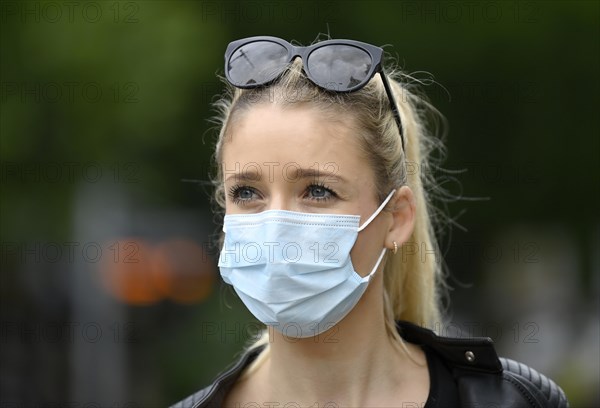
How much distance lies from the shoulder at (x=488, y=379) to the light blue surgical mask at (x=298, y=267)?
1.42 ft

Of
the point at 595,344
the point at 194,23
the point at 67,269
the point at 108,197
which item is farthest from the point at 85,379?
the point at 595,344

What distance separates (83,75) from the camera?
9172 mm

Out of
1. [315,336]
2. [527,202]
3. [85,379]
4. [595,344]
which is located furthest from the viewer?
[527,202]

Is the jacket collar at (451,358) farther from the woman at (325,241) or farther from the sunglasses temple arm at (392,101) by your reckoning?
the sunglasses temple arm at (392,101)

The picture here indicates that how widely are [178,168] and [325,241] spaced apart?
24.3ft

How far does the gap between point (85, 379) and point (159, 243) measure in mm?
2211

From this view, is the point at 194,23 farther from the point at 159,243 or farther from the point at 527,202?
the point at 527,202

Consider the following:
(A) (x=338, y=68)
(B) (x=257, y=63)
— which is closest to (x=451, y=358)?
(A) (x=338, y=68)

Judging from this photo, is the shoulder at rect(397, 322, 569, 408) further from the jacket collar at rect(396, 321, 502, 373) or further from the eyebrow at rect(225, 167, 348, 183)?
the eyebrow at rect(225, 167, 348, 183)

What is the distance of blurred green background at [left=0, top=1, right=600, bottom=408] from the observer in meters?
9.02

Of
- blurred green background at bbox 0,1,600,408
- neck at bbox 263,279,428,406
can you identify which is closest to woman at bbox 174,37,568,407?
neck at bbox 263,279,428,406

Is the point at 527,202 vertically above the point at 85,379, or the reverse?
the point at 527,202

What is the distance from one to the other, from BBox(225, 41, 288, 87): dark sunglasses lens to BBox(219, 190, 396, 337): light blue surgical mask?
511 millimetres

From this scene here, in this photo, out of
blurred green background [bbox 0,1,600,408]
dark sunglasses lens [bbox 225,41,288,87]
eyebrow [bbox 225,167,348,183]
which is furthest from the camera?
blurred green background [bbox 0,1,600,408]
